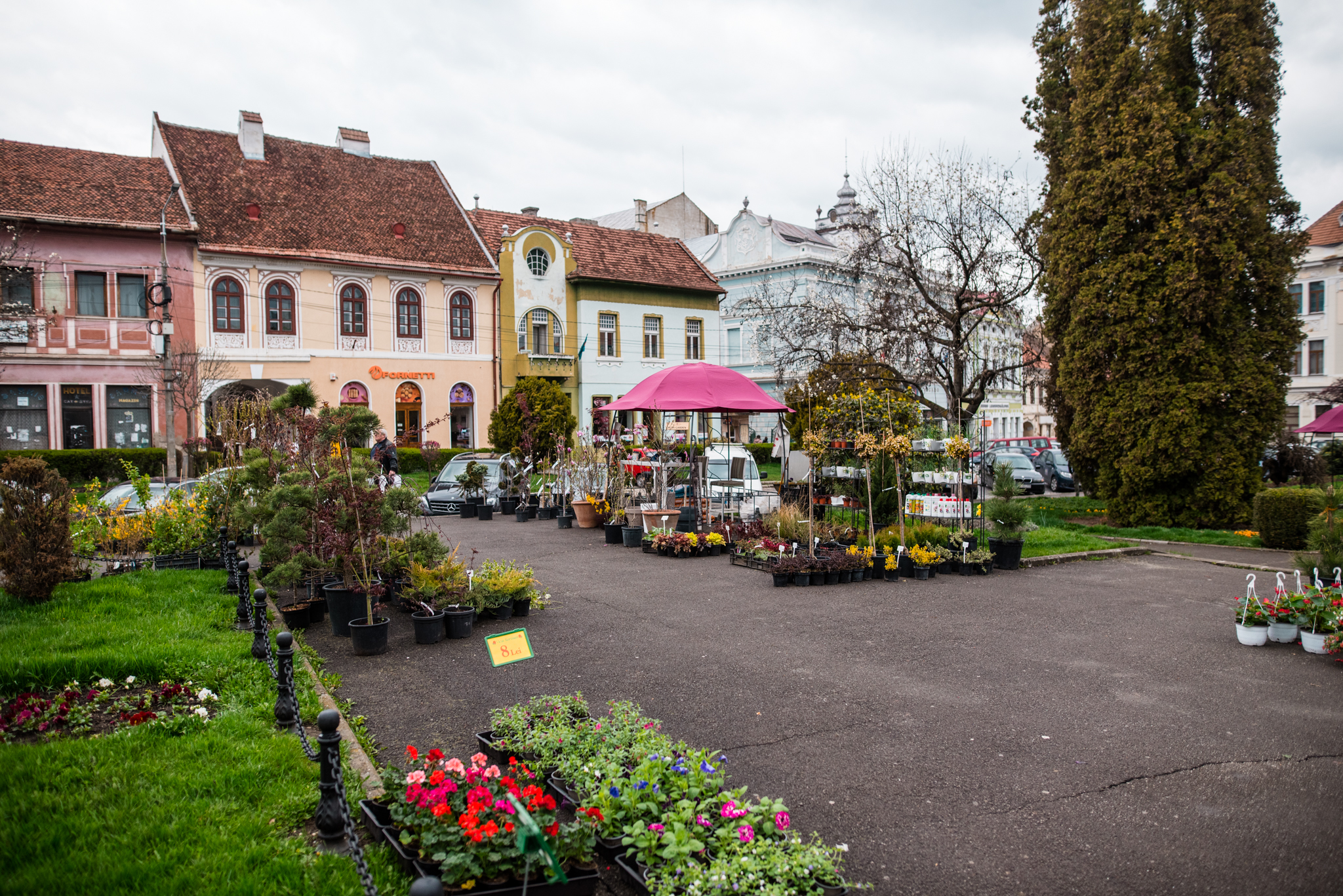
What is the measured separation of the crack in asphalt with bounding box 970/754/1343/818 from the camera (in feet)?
14.1

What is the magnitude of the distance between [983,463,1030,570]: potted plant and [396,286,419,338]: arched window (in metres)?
26.4

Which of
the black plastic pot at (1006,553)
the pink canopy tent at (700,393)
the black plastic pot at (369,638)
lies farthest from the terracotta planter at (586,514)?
the black plastic pot at (369,638)

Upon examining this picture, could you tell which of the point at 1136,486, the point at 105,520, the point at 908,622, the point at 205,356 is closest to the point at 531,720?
the point at 908,622

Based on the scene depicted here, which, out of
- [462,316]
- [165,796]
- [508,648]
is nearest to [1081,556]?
[508,648]

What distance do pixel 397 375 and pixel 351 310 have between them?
2931 mm

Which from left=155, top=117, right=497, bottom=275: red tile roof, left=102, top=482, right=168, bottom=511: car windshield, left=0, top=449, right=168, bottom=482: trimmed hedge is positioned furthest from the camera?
left=155, top=117, right=497, bottom=275: red tile roof

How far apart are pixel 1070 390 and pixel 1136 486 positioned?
2462 millimetres

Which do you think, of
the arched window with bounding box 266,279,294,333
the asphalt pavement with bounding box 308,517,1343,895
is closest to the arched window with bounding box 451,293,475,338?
the arched window with bounding box 266,279,294,333

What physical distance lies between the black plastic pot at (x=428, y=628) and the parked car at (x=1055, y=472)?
28619 millimetres

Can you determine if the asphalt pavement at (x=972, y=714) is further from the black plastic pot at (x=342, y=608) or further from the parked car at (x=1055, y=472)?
the parked car at (x=1055, y=472)

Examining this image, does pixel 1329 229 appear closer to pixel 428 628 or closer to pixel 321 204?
pixel 321 204

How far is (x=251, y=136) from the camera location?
32250mm

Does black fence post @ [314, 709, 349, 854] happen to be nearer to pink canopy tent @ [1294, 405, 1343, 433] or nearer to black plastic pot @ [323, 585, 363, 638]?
black plastic pot @ [323, 585, 363, 638]

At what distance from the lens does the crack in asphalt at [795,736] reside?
16.9ft
